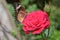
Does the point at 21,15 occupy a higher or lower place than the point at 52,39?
higher

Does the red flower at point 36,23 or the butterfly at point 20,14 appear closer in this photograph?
the red flower at point 36,23

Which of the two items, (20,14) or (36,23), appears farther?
(20,14)

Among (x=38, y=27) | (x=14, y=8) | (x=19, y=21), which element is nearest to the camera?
(x=38, y=27)

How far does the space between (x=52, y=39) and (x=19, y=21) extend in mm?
178

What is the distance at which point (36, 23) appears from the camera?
3.48 ft

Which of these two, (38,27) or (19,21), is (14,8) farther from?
(38,27)

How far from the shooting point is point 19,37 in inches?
42.8

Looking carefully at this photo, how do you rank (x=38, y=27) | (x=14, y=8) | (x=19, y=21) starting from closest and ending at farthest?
(x=38, y=27) < (x=19, y=21) < (x=14, y=8)

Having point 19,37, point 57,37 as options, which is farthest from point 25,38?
point 57,37

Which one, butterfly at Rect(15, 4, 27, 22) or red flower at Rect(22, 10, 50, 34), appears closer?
red flower at Rect(22, 10, 50, 34)

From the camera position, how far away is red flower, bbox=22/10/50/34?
1047 mm

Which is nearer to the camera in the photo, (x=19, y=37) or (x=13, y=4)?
(x=19, y=37)

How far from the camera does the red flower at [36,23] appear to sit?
105 centimetres

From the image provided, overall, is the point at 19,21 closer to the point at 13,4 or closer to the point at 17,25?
the point at 17,25
